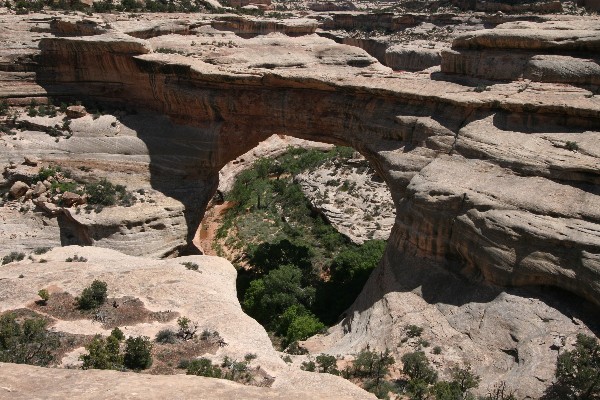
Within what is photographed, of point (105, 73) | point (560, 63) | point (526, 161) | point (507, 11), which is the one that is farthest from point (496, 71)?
point (507, 11)

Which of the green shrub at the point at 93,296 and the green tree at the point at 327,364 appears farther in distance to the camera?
the green tree at the point at 327,364

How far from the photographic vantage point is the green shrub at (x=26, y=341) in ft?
49.0

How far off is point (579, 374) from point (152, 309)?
1308 cm

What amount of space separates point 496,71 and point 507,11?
41523 millimetres

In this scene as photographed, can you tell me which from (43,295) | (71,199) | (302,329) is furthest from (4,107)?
(302,329)

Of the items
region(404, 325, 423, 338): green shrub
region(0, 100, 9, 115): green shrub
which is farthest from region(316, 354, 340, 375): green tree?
region(0, 100, 9, 115): green shrub

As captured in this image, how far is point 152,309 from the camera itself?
1859 centimetres

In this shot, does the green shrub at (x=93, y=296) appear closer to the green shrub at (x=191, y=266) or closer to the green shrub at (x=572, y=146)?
the green shrub at (x=191, y=266)

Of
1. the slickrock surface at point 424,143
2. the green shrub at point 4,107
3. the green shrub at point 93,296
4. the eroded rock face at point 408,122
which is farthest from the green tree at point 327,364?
the green shrub at point 4,107

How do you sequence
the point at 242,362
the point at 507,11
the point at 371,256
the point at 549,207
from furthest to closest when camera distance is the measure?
the point at 507,11, the point at 371,256, the point at 549,207, the point at 242,362

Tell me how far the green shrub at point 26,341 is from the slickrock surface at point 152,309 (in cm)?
86

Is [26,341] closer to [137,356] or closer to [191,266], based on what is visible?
[137,356]

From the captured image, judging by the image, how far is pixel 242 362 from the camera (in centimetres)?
1580

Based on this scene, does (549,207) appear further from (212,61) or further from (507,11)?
(507,11)
